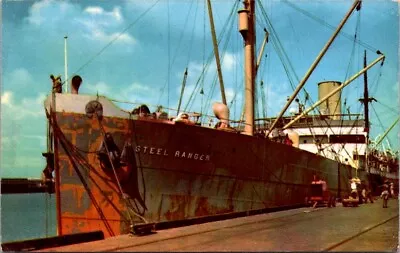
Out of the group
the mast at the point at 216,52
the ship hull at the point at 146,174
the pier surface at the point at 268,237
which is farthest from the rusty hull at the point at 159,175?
the mast at the point at 216,52

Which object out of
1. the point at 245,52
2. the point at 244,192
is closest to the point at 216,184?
the point at 244,192

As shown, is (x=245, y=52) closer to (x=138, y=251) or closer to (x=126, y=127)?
(x=126, y=127)

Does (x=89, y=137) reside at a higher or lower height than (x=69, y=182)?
higher

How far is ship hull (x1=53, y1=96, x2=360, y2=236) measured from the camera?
11211mm

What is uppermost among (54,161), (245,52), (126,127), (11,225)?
(245,52)

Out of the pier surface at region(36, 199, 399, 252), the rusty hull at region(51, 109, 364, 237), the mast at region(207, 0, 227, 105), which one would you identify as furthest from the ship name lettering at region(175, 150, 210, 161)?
the mast at region(207, 0, 227, 105)

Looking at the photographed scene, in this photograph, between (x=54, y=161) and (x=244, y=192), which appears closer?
(x=54, y=161)

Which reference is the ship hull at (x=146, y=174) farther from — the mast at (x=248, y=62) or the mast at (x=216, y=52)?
the mast at (x=216, y=52)

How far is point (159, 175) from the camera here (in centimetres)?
1189

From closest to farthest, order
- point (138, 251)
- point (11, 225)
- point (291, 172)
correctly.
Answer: point (138, 251) → point (291, 172) → point (11, 225)

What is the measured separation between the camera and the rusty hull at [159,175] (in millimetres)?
11219

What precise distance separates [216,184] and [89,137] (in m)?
4.32

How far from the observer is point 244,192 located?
47.6 ft

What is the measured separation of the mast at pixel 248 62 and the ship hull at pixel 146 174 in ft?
5.08
